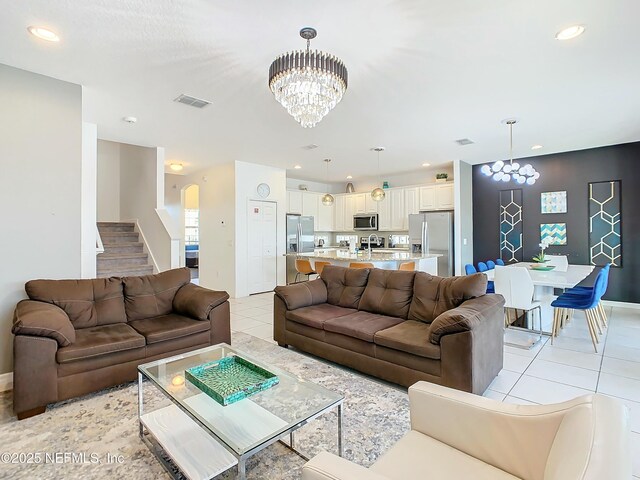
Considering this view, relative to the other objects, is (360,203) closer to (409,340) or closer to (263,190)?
(263,190)

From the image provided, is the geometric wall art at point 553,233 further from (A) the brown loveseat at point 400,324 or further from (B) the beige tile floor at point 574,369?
(A) the brown loveseat at point 400,324

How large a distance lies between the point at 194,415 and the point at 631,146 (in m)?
7.48

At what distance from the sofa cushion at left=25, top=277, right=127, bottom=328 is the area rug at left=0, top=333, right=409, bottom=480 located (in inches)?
27.0

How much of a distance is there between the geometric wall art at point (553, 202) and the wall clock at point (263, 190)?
5552 mm

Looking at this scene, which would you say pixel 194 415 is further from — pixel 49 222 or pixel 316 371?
pixel 49 222

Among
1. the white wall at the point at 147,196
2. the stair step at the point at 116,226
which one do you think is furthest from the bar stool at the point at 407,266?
the stair step at the point at 116,226

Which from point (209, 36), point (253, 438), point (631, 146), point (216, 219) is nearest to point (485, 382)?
point (253, 438)

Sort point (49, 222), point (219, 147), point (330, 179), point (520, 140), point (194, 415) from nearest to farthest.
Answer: point (194, 415)
point (49, 222)
point (520, 140)
point (219, 147)
point (330, 179)

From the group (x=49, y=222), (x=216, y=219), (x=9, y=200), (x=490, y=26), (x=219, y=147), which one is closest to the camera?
(x=490, y=26)

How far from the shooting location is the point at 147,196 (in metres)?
6.00

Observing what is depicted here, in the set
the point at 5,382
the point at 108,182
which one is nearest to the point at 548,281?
the point at 5,382

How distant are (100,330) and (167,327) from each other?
1.79 ft

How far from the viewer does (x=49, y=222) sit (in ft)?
10.4

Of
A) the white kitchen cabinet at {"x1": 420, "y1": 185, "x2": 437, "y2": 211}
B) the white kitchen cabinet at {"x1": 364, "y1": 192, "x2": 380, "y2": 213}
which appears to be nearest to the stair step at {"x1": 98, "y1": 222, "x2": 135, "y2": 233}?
the white kitchen cabinet at {"x1": 364, "y1": 192, "x2": 380, "y2": 213}
